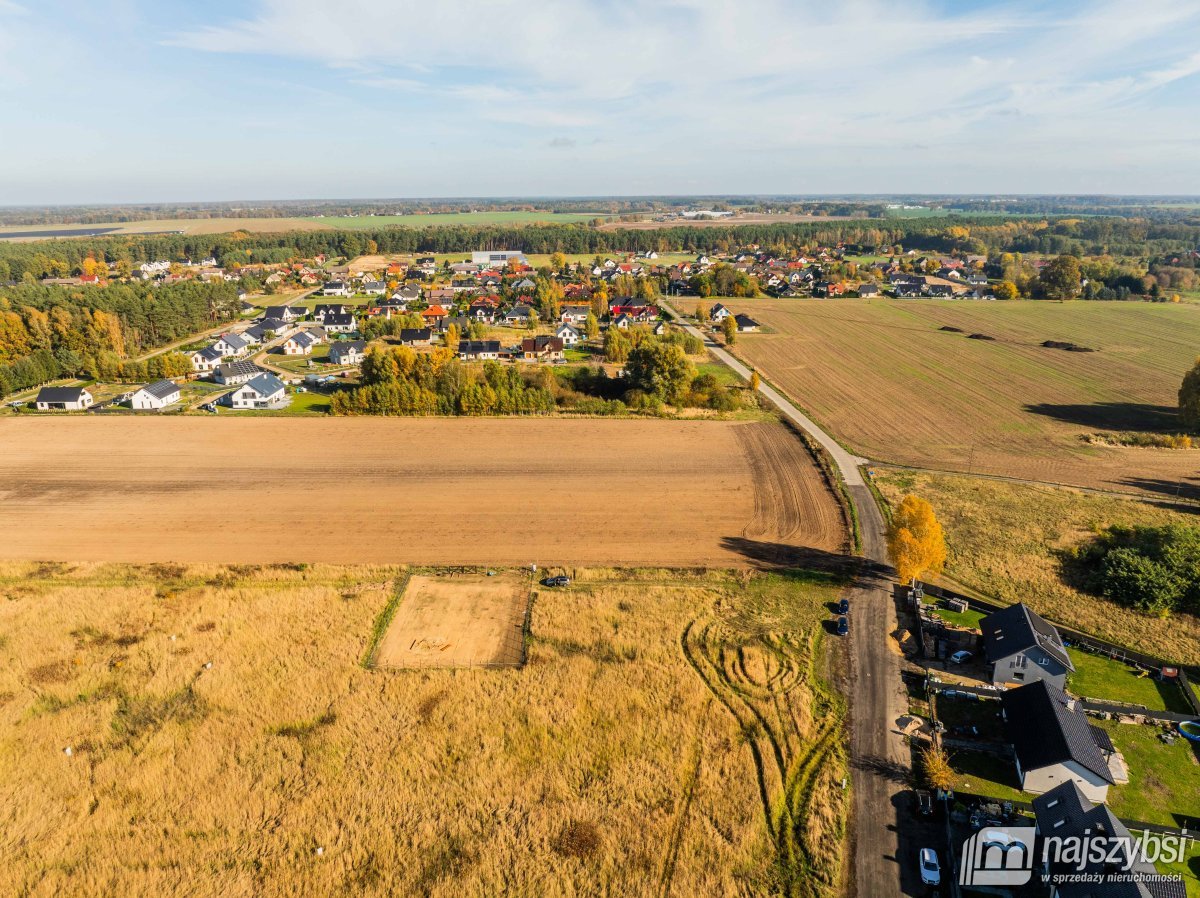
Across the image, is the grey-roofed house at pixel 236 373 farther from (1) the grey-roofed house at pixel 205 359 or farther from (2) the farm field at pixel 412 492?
(2) the farm field at pixel 412 492

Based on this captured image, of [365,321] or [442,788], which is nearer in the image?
[442,788]

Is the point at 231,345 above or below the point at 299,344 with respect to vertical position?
above

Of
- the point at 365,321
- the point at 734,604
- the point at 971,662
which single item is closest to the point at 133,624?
the point at 734,604

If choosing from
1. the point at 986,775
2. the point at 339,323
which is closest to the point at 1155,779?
the point at 986,775

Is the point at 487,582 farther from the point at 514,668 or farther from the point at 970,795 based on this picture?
the point at 970,795

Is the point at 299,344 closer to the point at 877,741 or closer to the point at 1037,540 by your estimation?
the point at 877,741

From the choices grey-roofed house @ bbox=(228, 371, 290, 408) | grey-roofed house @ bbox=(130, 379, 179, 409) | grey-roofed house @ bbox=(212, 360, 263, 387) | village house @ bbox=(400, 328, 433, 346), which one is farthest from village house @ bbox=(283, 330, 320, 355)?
grey-roofed house @ bbox=(228, 371, 290, 408)
